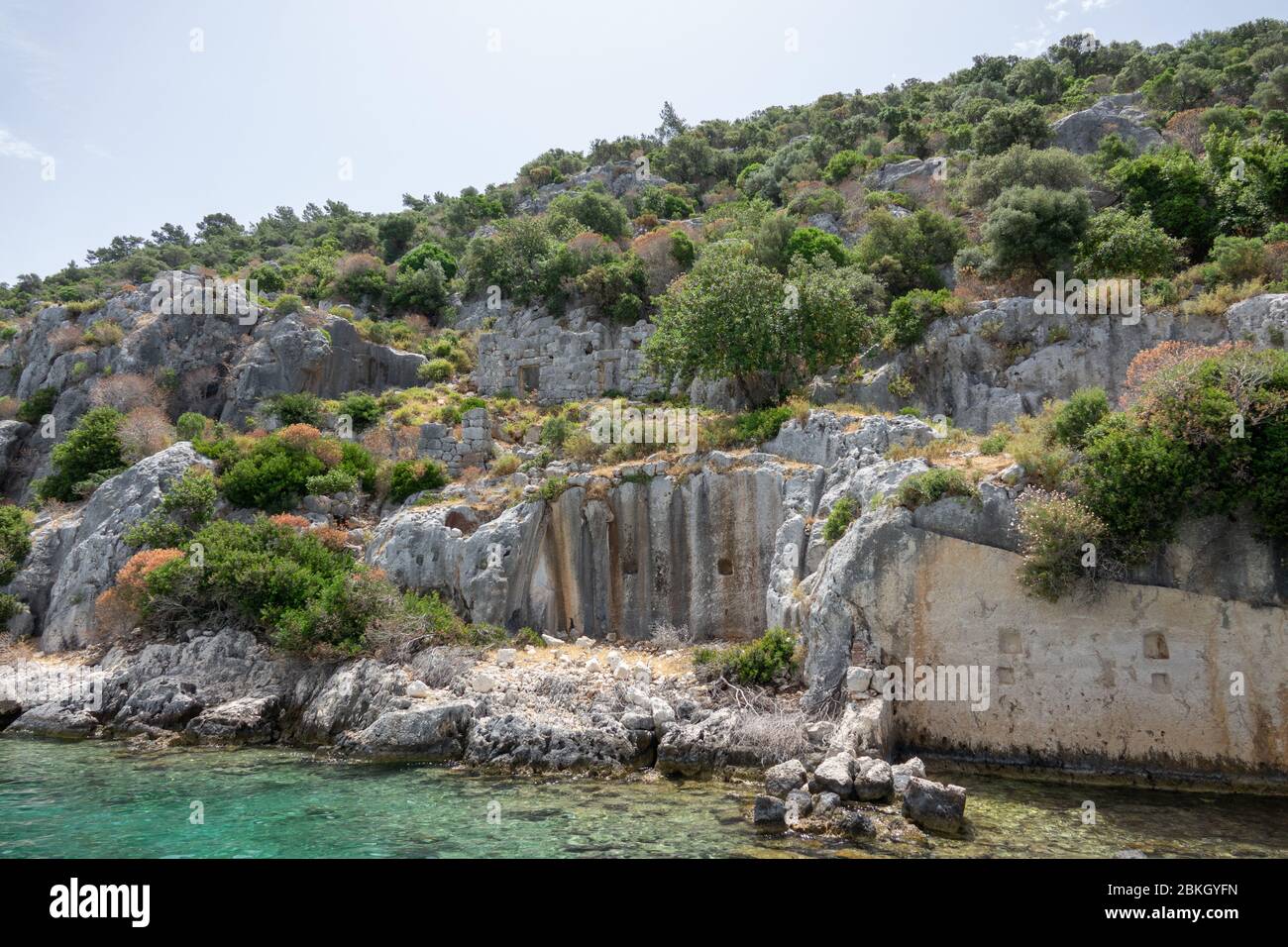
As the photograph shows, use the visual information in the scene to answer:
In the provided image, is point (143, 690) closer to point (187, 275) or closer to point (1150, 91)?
point (187, 275)

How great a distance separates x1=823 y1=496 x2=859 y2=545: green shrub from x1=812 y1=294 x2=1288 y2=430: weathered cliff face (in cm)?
810

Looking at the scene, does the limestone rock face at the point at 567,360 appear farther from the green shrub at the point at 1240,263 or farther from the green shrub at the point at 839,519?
the green shrub at the point at 1240,263

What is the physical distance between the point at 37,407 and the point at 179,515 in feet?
53.6

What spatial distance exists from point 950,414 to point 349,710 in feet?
67.1

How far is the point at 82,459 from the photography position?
96.5ft

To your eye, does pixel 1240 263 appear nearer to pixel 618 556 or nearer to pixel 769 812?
pixel 618 556

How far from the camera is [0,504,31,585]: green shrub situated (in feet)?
84.9

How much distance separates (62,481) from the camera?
29375 mm

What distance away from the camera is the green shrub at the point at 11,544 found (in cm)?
2589

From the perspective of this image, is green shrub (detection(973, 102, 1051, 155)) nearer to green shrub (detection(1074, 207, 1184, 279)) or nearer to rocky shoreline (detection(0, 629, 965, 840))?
green shrub (detection(1074, 207, 1184, 279))

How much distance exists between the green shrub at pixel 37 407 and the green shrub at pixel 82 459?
6831mm

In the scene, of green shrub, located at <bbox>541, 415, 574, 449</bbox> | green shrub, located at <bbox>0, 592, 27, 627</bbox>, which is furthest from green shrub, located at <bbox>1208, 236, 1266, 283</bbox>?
green shrub, located at <bbox>0, 592, 27, 627</bbox>

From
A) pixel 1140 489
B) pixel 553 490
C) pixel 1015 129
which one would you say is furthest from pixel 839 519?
pixel 1015 129

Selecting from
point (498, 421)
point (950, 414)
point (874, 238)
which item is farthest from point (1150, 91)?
point (498, 421)
